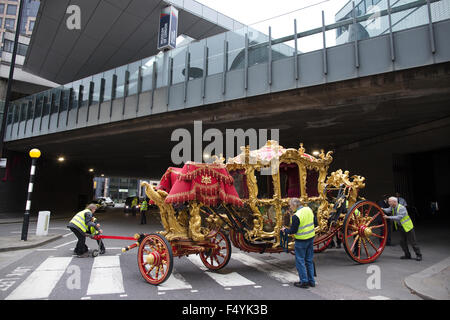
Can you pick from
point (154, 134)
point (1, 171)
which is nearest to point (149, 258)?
point (154, 134)

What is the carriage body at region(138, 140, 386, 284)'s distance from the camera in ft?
19.1

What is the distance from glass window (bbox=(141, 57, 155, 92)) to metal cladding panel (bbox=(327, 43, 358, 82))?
9.60 metres

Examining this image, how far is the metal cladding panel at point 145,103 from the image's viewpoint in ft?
51.3

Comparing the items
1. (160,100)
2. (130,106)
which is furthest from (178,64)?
(130,106)

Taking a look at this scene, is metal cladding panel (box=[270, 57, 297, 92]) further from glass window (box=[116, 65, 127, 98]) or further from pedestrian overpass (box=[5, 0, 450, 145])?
glass window (box=[116, 65, 127, 98])

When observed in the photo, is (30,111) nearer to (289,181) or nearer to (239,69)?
(239,69)

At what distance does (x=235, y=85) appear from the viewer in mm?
13148

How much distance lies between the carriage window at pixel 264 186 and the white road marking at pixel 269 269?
174 centimetres

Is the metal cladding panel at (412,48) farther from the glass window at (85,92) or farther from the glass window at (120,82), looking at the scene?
the glass window at (85,92)

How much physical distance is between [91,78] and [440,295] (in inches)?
811

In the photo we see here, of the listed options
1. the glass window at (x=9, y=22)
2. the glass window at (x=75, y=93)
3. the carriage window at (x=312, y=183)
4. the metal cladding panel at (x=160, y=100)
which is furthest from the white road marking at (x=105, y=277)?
the glass window at (x=9, y=22)

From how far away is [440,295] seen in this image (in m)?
4.54

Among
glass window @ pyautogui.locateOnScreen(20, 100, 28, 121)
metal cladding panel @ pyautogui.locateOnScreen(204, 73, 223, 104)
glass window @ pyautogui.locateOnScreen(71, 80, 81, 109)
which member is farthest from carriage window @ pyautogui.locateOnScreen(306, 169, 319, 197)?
glass window @ pyautogui.locateOnScreen(20, 100, 28, 121)

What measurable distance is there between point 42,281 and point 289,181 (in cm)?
646
